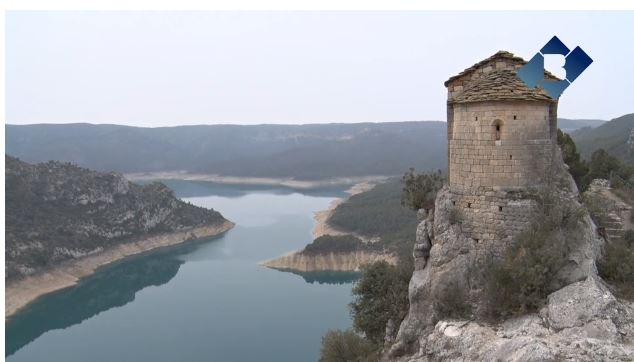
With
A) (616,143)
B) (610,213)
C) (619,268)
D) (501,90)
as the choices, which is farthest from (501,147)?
(616,143)

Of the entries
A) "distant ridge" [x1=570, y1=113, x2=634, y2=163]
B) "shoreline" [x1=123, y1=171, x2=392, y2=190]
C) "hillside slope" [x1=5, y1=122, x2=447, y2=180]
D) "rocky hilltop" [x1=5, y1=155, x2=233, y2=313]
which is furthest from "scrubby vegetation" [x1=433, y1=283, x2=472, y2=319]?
"shoreline" [x1=123, y1=171, x2=392, y2=190]

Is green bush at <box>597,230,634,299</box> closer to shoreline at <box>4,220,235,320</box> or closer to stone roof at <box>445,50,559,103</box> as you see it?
stone roof at <box>445,50,559,103</box>

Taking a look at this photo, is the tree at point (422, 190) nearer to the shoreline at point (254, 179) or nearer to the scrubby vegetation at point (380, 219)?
the scrubby vegetation at point (380, 219)

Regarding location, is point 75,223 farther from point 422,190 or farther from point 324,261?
point 422,190

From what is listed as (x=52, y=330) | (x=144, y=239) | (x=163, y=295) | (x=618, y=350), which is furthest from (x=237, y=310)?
(x=618, y=350)

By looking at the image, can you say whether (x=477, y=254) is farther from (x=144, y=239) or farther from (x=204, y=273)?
(x=144, y=239)

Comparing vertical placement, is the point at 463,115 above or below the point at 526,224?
above
